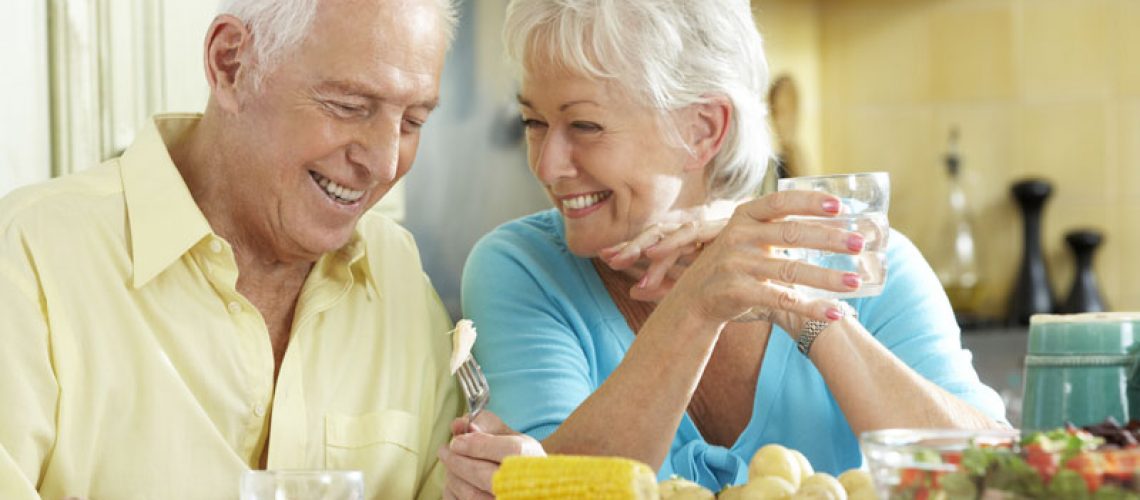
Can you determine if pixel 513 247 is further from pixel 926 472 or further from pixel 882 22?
pixel 882 22

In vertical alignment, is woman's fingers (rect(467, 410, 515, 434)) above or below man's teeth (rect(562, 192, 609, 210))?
below

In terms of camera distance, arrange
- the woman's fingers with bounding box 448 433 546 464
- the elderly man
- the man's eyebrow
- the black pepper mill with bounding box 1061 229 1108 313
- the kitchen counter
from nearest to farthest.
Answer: the woman's fingers with bounding box 448 433 546 464, the elderly man, the man's eyebrow, the kitchen counter, the black pepper mill with bounding box 1061 229 1108 313

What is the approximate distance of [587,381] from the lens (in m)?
1.83

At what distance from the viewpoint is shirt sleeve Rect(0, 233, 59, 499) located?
1421mm

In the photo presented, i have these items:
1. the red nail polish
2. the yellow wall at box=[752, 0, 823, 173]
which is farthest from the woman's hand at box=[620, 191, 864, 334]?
the yellow wall at box=[752, 0, 823, 173]

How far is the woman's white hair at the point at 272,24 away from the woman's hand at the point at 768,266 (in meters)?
0.51

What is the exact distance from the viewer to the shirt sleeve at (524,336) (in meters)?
1.74

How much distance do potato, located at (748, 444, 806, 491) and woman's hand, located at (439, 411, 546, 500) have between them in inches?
10.8

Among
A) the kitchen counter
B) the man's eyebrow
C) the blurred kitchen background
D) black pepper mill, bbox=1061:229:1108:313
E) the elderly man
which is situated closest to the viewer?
the elderly man

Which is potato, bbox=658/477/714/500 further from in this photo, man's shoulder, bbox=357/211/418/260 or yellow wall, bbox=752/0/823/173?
yellow wall, bbox=752/0/823/173

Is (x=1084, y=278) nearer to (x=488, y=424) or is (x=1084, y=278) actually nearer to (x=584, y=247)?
(x=584, y=247)

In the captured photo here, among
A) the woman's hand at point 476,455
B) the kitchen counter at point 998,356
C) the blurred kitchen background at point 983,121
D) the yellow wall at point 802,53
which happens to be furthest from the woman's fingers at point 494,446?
the yellow wall at point 802,53

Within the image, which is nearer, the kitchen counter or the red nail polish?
the red nail polish

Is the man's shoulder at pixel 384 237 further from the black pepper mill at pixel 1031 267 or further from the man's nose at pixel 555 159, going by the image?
the black pepper mill at pixel 1031 267
